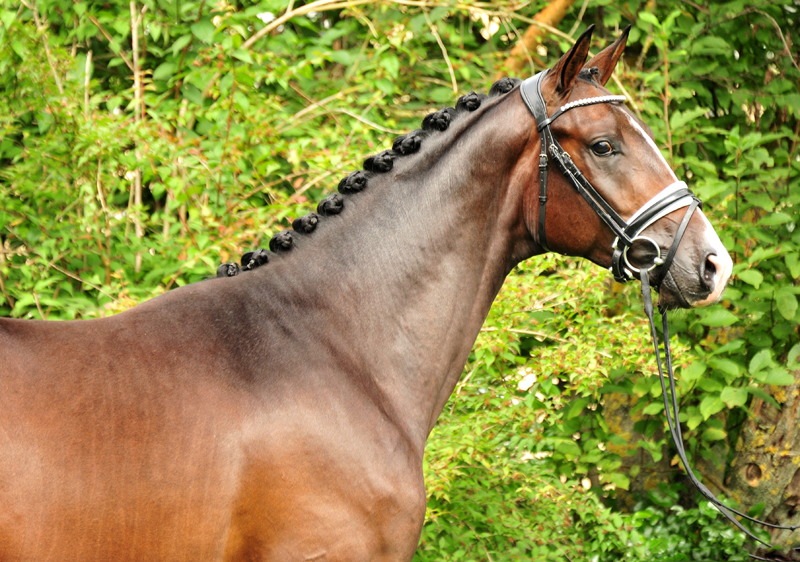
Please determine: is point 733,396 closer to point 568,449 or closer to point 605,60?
point 568,449

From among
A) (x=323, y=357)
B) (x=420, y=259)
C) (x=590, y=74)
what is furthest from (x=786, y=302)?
(x=323, y=357)

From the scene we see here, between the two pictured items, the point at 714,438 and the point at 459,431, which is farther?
the point at 714,438

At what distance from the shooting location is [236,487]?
1820mm

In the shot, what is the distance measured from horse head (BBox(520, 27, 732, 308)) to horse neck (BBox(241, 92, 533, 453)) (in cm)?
9

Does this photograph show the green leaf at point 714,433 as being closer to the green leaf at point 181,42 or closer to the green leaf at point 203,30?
the green leaf at point 203,30

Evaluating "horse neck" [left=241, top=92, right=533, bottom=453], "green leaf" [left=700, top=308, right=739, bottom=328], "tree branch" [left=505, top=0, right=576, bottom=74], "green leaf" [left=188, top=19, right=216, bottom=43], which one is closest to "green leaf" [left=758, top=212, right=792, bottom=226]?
"green leaf" [left=700, top=308, right=739, bottom=328]

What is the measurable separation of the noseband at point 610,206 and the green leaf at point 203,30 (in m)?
2.26

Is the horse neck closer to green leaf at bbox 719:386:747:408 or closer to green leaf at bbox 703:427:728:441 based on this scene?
green leaf at bbox 719:386:747:408

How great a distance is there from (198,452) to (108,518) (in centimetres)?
25

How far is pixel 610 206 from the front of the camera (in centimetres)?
218

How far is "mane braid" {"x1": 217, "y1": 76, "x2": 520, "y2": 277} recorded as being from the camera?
2270 millimetres

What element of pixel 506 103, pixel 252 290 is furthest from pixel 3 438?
pixel 506 103

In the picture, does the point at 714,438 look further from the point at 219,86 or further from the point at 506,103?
the point at 219,86

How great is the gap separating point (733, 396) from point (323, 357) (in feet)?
10.1
